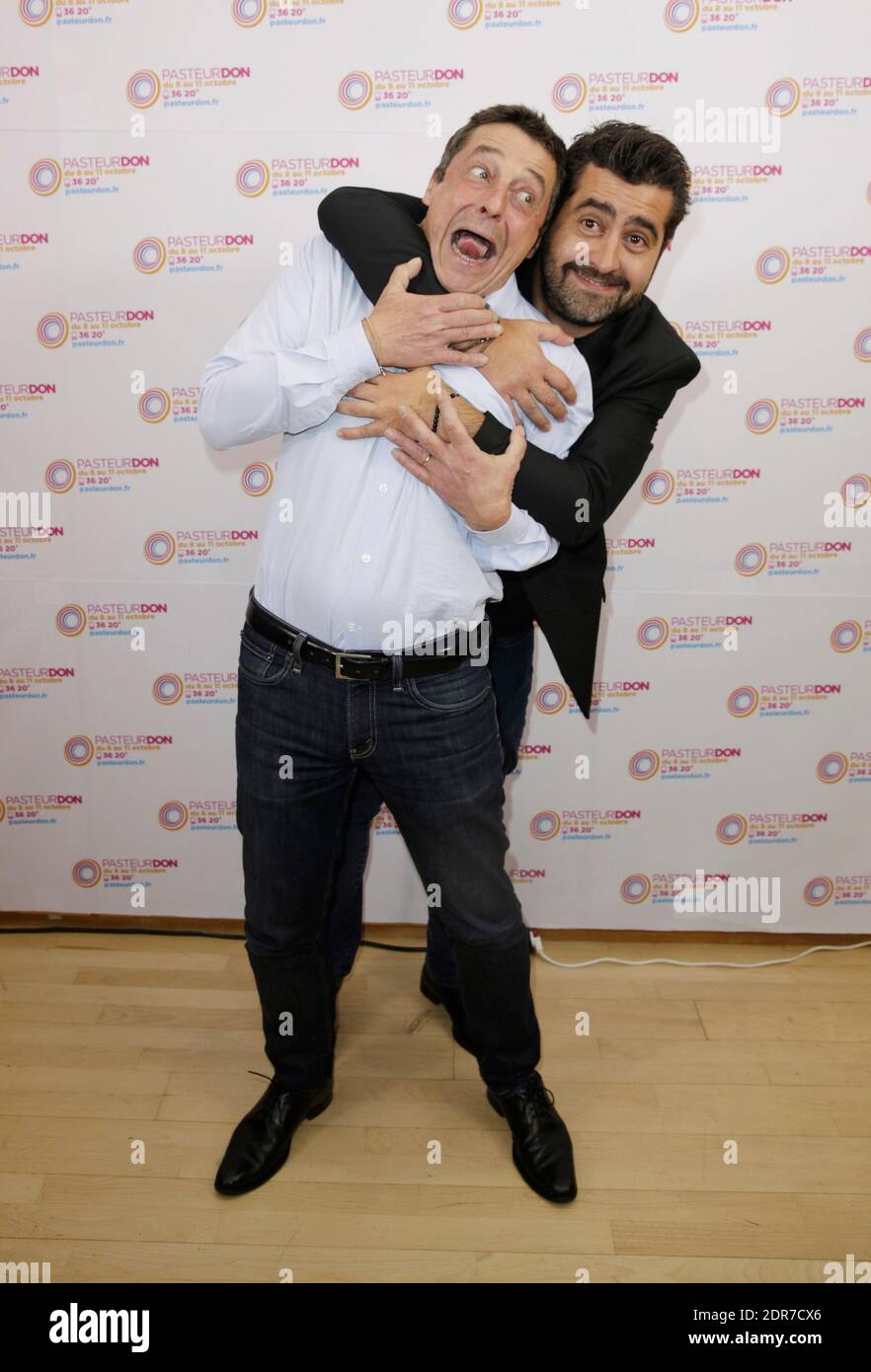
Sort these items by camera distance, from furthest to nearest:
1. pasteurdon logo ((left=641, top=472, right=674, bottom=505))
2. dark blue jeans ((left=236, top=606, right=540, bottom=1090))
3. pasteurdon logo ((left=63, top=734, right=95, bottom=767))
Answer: pasteurdon logo ((left=63, top=734, right=95, bottom=767)) → pasteurdon logo ((left=641, top=472, right=674, bottom=505)) → dark blue jeans ((left=236, top=606, right=540, bottom=1090))

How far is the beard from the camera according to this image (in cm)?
165

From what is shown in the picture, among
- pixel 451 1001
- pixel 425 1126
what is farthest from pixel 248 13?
pixel 425 1126

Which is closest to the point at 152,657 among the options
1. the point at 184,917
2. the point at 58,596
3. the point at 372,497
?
the point at 58,596

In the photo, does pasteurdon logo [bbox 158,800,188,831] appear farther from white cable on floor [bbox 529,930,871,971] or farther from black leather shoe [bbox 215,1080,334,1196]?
white cable on floor [bbox 529,930,871,971]

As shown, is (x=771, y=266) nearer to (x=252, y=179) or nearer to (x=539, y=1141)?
(x=252, y=179)

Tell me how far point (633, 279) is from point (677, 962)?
Result: 171 centimetres

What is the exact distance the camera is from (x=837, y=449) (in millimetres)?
2283

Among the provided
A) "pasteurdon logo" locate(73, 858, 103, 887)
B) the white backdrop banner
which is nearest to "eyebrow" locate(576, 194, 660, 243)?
the white backdrop banner

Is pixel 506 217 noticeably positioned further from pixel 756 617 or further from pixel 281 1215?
pixel 281 1215

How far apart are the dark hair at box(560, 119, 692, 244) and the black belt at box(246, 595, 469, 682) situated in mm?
830

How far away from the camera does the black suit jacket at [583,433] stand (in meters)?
1.52

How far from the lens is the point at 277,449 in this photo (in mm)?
2316

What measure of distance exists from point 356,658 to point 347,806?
32 centimetres

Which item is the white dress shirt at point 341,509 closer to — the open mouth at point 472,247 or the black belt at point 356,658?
the black belt at point 356,658
